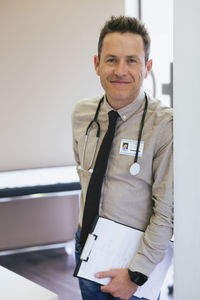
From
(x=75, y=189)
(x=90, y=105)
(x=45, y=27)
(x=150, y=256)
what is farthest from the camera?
(x=45, y=27)

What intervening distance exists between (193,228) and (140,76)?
3.00ft

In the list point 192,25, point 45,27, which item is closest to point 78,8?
point 45,27

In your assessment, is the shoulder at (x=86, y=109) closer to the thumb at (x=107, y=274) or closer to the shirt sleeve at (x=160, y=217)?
the shirt sleeve at (x=160, y=217)

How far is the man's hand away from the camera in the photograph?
1174 mm

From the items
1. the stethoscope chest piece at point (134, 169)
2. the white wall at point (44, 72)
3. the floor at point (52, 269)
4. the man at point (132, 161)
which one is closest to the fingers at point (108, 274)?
the man at point (132, 161)

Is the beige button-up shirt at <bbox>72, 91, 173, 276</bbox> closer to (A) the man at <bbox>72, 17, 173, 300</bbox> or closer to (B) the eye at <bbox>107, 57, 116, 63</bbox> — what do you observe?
(A) the man at <bbox>72, 17, 173, 300</bbox>

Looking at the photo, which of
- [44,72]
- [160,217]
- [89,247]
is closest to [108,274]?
[89,247]

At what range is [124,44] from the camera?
123 cm

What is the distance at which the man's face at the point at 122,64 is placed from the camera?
1225 mm

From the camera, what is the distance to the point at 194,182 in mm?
401

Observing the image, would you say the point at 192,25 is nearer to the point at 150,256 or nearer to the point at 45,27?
the point at 150,256

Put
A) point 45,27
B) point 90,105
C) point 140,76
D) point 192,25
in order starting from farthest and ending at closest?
1. point 45,27
2. point 90,105
3. point 140,76
4. point 192,25

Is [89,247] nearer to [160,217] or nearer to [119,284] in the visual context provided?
[119,284]

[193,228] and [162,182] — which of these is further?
[162,182]
